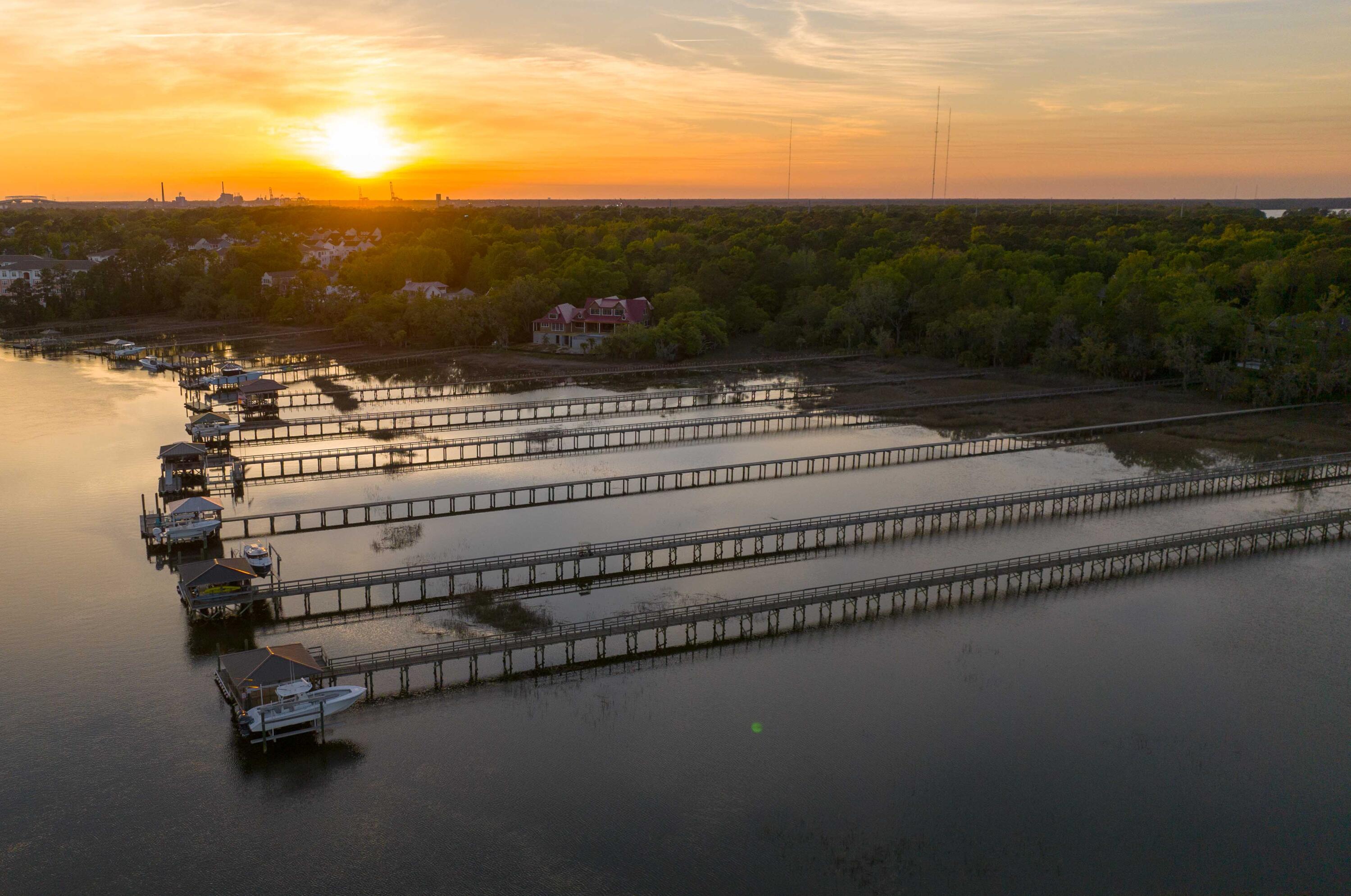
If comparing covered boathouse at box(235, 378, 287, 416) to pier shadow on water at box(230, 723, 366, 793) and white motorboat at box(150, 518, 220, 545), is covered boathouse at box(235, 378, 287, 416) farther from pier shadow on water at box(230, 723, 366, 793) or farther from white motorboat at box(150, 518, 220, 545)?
→ pier shadow on water at box(230, 723, 366, 793)

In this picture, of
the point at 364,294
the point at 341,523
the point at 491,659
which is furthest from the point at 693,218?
the point at 491,659

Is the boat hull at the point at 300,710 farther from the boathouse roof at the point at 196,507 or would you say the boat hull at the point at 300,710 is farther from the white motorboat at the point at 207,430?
the white motorboat at the point at 207,430

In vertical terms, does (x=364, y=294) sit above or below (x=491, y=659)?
above

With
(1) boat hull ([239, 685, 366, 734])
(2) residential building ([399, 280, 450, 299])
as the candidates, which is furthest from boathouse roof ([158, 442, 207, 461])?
(2) residential building ([399, 280, 450, 299])

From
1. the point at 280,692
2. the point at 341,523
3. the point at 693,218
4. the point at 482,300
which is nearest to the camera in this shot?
the point at 280,692

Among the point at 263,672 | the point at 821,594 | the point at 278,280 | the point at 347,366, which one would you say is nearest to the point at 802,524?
the point at 821,594

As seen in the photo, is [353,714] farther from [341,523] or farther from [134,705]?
[341,523]

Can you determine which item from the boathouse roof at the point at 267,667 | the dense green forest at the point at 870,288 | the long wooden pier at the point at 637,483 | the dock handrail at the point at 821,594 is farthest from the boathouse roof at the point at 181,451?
the dense green forest at the point at 870,288
